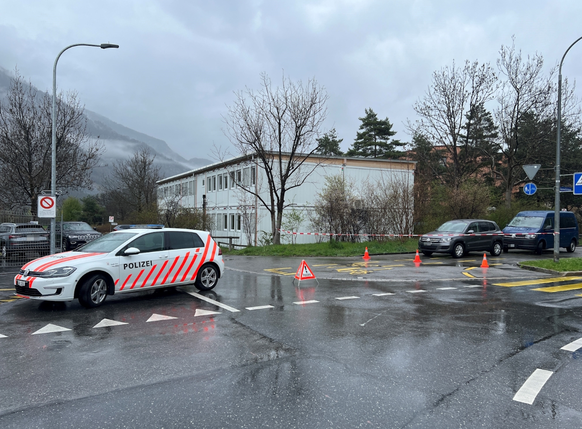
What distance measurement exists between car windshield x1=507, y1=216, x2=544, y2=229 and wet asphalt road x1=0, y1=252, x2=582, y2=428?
12.9 metres

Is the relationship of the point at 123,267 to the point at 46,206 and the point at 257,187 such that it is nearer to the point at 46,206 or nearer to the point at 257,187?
the point at 46,206

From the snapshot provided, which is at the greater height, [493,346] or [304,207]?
[304,207]

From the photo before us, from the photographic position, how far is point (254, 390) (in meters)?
4.47

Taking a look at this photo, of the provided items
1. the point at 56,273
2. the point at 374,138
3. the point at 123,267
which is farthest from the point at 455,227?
the point at 374,138

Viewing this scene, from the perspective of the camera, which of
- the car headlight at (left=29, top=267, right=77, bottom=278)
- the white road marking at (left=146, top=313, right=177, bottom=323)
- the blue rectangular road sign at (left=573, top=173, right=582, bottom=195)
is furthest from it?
the blue rectangular road sign at (left=573, top=173, right=582, bottom=195)

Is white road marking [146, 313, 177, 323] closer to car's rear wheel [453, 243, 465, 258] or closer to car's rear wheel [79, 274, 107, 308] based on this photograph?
car's rear wheel [79, 274, 107, 308]

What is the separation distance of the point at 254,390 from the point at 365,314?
4062 millimetres

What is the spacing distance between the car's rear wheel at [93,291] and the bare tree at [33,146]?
65.0 feet

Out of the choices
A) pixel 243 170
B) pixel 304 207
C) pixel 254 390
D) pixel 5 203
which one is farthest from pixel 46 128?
pixel 254 390

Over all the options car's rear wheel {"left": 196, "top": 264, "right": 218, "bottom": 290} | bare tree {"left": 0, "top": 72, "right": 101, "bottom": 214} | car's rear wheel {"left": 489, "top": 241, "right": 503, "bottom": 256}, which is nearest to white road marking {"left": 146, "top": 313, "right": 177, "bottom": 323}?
car's rear wheel {"left": 196, "top": 264, "right": 218, "bottom": 290}

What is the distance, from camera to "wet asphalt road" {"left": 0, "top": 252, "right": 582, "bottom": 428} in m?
3.97

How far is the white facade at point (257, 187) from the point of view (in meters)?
33.2

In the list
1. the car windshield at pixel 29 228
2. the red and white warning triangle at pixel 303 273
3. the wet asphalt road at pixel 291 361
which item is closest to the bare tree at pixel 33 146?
the car windshield at pixel 29 228

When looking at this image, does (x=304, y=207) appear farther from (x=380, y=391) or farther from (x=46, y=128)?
(x=380, y=391)
